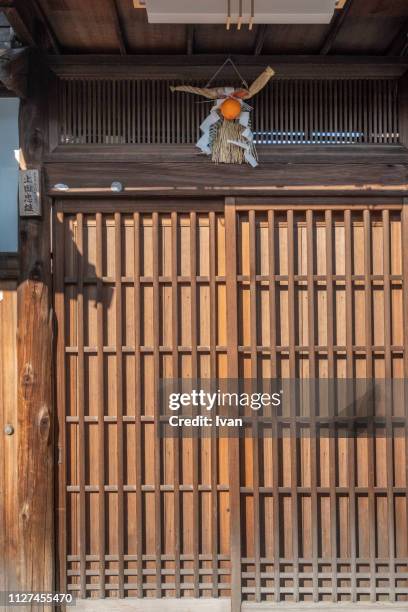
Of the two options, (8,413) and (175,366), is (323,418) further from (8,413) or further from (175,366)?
(8,413)

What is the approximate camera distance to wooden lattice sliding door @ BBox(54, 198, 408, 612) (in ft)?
13.4

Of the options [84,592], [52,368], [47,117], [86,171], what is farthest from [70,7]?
[84,592]

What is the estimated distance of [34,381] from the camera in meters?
4.05

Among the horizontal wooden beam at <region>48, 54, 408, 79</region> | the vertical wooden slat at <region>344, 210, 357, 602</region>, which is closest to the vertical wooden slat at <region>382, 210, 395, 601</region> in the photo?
the vertical wooden slat at <region>344, 210, 357, 602</region>

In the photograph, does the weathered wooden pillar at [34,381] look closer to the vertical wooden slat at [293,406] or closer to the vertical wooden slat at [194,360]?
the vertical wooden slat at [194,360]

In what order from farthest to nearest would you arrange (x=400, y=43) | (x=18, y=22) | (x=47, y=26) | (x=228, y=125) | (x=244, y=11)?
(x=228, y=125)
(x=400, y=43)
(x=47, y=26)
(x=18, y=22)
(x=244, y=11)

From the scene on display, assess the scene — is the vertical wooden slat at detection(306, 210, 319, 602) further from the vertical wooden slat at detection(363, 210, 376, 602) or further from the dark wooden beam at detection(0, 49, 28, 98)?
the dark wooden beam at detection(0, 49, 28, 98)

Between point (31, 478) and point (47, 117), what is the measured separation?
2.67 meters

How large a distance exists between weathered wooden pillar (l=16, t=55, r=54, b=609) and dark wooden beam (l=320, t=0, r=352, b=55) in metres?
2.07

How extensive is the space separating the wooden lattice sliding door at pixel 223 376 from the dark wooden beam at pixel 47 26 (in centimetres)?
117

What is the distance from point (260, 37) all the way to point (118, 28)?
0.99 meters

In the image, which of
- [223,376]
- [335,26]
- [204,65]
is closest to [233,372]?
[223,376]

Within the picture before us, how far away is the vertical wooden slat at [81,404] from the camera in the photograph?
13.4 feet

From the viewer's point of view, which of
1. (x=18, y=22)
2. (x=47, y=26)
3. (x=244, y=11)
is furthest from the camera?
(x=47, y=26)
